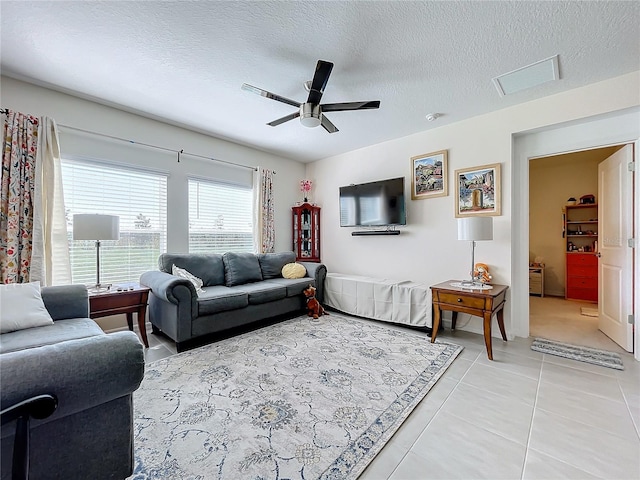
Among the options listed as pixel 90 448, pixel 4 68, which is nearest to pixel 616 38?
pixel 90 448

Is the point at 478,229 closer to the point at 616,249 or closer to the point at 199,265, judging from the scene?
the point at 616,249

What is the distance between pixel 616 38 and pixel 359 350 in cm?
319

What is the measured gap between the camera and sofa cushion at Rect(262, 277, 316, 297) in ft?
12.1

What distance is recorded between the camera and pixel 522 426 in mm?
1633

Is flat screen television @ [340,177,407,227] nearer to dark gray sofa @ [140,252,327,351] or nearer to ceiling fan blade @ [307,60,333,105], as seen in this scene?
dark gray sofa @ [140,252,327,351]

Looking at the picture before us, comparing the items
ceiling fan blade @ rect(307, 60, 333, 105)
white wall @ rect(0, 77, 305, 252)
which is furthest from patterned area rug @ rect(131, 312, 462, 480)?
ceiling fan blade @ rect(307, 60, 333, 105)

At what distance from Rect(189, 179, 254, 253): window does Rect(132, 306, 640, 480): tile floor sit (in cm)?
336

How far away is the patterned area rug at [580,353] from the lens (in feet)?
7.88

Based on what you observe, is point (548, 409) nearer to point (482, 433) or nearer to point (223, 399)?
point (482, 433)

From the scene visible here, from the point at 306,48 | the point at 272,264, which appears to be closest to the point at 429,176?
the point at 306,48

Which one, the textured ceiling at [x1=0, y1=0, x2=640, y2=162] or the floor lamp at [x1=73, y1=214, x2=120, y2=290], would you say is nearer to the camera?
the textured ceiling at [x1=0, y1=0, x2=640, y2=162]

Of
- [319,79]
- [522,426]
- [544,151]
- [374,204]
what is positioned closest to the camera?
[522,426]

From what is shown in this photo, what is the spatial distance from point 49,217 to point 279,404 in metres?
2.84

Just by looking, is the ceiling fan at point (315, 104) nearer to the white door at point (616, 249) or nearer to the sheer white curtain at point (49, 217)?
the sheer white curtain at point (49, 217)
